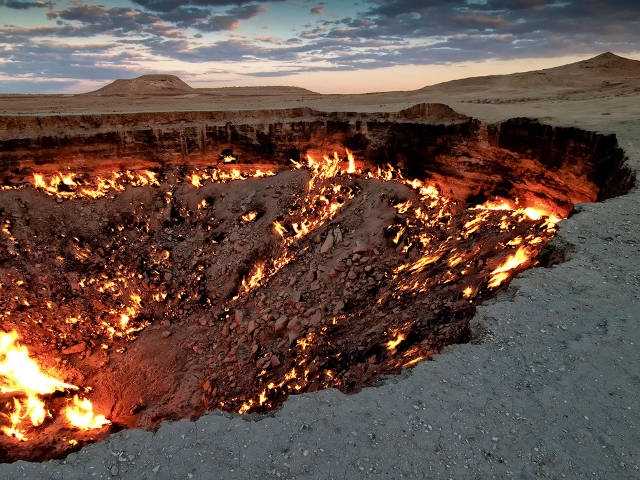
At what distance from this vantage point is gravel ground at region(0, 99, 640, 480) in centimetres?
382

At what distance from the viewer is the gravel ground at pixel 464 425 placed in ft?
12.5

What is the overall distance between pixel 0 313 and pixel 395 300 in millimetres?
10777

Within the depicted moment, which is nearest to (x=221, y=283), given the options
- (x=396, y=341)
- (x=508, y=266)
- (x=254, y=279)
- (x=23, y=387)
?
(x=254, y=279)

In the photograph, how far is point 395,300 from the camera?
392 inches

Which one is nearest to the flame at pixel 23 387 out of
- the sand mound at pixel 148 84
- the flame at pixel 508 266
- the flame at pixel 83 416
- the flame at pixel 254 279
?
the flame at pixel 83 416

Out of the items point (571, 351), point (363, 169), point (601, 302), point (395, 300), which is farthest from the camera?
point (363, 169)

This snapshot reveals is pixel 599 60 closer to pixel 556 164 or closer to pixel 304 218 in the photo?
pixel 556 164

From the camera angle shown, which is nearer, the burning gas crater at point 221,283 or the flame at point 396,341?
the flame at point 396,341

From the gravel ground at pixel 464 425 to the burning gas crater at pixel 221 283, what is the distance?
1.86 m

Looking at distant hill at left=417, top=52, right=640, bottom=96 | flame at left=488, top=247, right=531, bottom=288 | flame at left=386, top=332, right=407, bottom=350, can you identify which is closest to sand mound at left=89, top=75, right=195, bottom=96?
distant hill at left=417, top=52, right=640, bottom=96

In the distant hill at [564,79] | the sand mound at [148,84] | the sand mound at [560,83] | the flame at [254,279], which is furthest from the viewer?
the sand mound at [148,84]

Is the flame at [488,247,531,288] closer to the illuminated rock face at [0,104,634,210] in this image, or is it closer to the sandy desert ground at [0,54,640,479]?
the sandy desert ground at [0,54,640,479]

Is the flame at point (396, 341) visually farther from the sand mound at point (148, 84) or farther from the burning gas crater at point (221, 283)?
the sand mound at point (148, 84)

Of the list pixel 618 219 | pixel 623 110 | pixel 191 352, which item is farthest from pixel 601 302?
pixel 623 110
